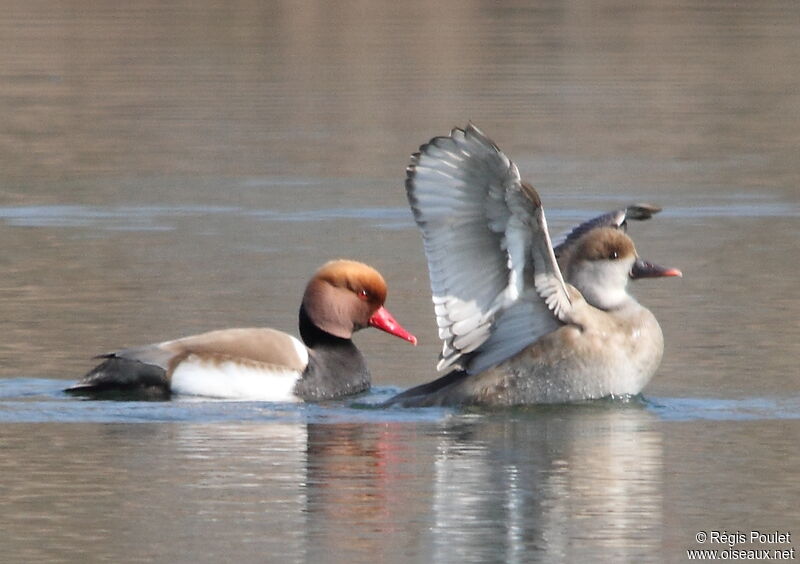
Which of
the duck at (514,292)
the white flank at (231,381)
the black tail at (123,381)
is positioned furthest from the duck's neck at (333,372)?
the black tail at (123,381)

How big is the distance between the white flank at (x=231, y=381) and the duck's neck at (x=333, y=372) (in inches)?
5.9

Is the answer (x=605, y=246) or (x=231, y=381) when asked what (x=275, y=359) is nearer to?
(x=231, y=381)

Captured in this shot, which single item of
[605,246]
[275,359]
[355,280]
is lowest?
[275,359]

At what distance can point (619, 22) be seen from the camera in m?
41.7

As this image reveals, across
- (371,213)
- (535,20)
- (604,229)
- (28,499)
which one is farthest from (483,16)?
(28,499)

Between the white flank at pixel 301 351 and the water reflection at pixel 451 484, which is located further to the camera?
the white flank at pixel 301 351

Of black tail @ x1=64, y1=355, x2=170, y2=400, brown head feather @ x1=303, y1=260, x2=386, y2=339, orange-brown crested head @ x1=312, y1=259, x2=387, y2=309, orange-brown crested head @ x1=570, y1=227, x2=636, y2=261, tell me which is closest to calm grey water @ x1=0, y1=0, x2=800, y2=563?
black tail @ x1=64, y1=355, x2=170, y2=400

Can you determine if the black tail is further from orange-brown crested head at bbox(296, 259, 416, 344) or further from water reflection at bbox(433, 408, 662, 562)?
water reflection at bbox(433, 408, 662, 562)

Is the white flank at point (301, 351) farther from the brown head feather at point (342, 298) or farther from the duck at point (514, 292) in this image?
the duck at point (514, 292)

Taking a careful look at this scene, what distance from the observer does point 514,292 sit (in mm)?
10469

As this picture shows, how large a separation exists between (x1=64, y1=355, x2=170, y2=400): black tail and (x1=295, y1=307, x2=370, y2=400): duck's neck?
0.83m

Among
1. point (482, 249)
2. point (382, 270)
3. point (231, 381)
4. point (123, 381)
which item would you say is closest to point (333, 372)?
point (231, 381)

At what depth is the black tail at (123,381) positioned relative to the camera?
433 inches

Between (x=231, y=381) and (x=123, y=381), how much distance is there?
2.02ft
